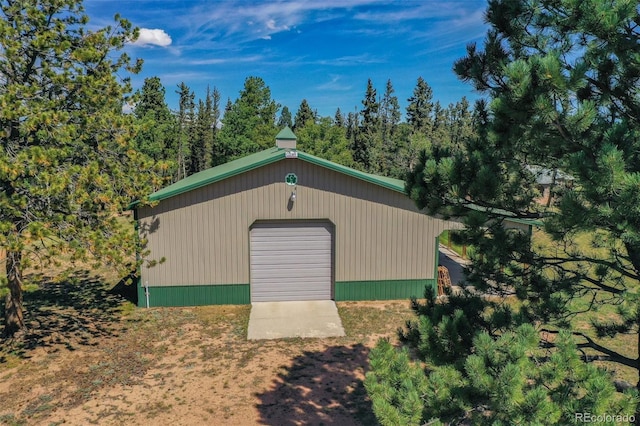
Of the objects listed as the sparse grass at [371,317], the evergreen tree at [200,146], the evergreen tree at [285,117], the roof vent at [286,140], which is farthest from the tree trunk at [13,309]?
the evergreen tree at [285,117]

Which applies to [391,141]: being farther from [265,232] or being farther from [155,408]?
[155,408]

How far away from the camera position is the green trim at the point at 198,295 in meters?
11.9

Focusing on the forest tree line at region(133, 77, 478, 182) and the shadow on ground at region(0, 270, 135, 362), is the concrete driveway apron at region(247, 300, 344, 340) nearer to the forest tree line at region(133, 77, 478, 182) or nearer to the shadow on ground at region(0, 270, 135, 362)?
the shadow on ground at region(0, 270, 135, 362)

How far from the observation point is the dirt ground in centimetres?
701

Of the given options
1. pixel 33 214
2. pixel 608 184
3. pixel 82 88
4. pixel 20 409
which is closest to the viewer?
pixel 608 184

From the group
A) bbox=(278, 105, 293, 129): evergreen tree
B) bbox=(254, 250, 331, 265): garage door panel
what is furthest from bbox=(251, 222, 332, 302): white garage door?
bbox=(278, 105, 293, 129): evergreen tree

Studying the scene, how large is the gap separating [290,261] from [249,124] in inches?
1042

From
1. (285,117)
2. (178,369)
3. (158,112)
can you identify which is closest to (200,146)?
(158,112)

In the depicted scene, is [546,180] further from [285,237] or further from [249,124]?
[249,124]

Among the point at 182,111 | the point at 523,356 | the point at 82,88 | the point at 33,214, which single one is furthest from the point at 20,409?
the point at 182,111

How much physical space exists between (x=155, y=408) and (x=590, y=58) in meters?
7.67

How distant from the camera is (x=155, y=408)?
23.5 feet
